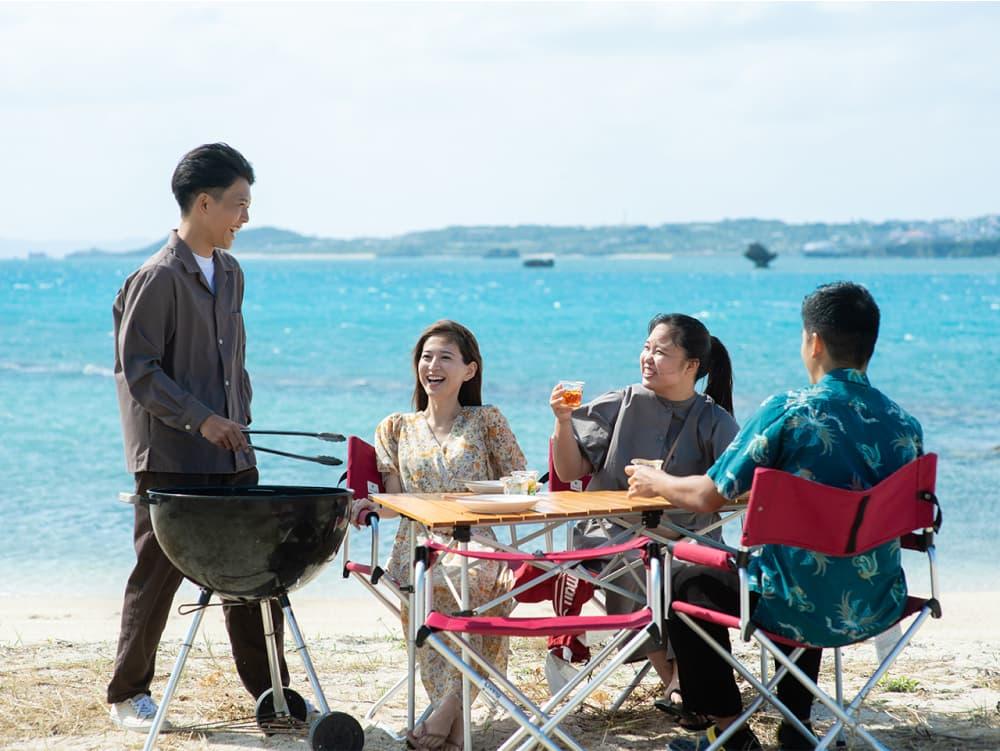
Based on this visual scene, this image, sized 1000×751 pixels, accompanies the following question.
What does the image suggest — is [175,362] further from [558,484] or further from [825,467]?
[825,467]

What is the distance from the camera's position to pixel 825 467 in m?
3.14

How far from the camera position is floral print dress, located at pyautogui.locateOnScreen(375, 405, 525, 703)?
3951mm

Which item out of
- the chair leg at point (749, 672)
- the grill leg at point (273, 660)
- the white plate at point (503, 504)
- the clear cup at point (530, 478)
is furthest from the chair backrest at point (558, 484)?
the grill leg at point (273, 660)

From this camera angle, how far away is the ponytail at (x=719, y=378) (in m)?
4.38

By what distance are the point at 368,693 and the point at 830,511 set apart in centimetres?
196

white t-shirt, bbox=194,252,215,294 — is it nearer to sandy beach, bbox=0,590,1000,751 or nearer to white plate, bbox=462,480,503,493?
white plate, bbox=462,480,503,493

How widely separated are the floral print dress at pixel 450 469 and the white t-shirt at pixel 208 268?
2.21 feet

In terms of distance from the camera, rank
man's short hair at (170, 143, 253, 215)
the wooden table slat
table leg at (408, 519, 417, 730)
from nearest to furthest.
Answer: the wooden table slat → table leg at (408, 519, 417, 730) → man's short hair at (170, 143, 253, 215)

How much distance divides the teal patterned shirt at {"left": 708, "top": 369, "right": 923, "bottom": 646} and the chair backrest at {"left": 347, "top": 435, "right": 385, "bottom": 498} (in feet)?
4.39

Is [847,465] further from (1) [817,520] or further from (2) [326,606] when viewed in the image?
(2) [326,606]

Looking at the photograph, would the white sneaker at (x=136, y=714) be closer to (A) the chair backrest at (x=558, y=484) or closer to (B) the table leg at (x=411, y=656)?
(B) the table leg at (x=411, y=656)

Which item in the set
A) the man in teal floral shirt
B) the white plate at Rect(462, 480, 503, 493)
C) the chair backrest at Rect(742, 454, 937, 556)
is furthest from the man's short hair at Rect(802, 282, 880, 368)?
the white plate at Rect(462, 480, 503, 493)

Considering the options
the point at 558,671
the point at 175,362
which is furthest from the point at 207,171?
the point at 558,671

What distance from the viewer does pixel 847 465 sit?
10.3ft
